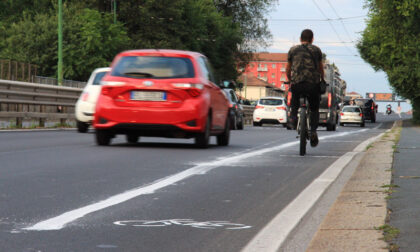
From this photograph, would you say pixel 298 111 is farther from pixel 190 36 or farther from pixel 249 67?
pixel 249 67

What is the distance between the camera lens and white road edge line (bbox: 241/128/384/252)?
4973mm

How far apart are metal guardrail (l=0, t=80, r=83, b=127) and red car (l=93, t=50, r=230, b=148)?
7.87 metres

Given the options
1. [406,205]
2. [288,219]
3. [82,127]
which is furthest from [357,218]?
[82,127]

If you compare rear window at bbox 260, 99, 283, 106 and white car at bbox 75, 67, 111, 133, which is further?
rear window at bbox 260, 99, 283, 106

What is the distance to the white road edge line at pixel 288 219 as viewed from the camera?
16.3 ft

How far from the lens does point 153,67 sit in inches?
543

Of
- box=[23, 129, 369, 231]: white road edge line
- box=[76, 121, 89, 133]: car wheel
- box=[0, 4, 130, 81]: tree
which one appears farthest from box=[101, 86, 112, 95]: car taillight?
box=[0, 4, 130, 81]: tree

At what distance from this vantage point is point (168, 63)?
547 inches

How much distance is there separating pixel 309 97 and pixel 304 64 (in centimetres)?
56

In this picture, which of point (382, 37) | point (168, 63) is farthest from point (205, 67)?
point (382, 37)

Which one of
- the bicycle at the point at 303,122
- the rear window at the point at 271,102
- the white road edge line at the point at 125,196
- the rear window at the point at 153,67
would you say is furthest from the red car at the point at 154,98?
the rear window at the point at 271,102

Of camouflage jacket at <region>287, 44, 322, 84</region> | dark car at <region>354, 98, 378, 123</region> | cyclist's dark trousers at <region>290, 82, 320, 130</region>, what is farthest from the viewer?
dark car at <region>354, 98, 378, 123</region>

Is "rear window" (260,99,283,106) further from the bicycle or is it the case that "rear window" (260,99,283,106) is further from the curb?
the curb

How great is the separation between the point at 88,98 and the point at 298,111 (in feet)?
25.7
